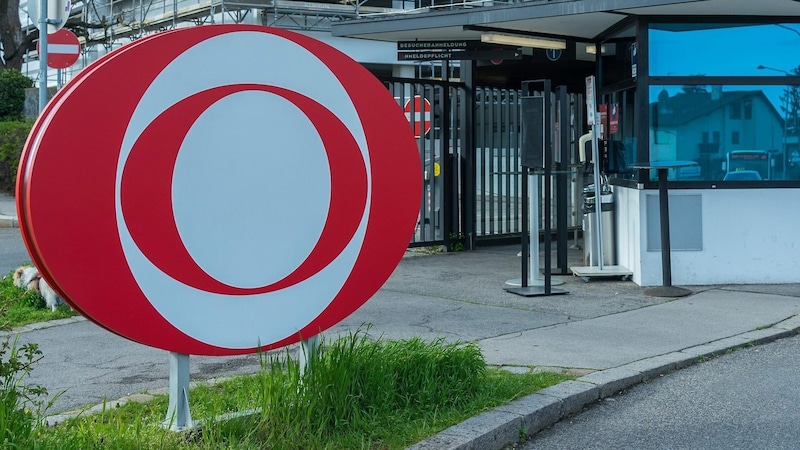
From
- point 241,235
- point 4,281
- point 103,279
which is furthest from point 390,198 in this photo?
point 4,281

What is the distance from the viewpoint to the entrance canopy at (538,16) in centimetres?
1008

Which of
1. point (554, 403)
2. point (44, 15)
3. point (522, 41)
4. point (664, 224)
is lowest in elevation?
point (554, 403)

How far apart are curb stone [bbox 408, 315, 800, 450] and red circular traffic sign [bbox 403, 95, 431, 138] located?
6449 millimetres

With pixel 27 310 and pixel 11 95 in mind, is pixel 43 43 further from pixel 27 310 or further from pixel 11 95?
pixel 11 95

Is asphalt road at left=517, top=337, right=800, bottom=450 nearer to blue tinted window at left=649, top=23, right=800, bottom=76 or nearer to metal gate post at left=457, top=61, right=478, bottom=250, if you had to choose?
blue tinted window at left=649, top=23, right=800, bottom=76

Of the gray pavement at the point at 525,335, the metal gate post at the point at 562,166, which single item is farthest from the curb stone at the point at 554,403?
the metal gate post at the point at 562,166

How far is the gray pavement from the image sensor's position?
599cm

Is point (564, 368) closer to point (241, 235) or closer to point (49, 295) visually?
point (241, 235)

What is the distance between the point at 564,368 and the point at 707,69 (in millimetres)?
5291

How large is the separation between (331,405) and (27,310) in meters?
5.16

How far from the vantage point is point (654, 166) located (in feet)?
33.3

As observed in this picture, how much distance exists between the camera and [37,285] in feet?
30.5

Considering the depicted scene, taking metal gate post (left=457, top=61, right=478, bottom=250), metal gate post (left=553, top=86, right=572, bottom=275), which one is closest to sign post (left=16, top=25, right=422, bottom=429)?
metal gate post (left=553, top=86, right=572, bottom=275)

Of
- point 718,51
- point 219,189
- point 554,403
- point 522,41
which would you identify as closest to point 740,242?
point 718,51
